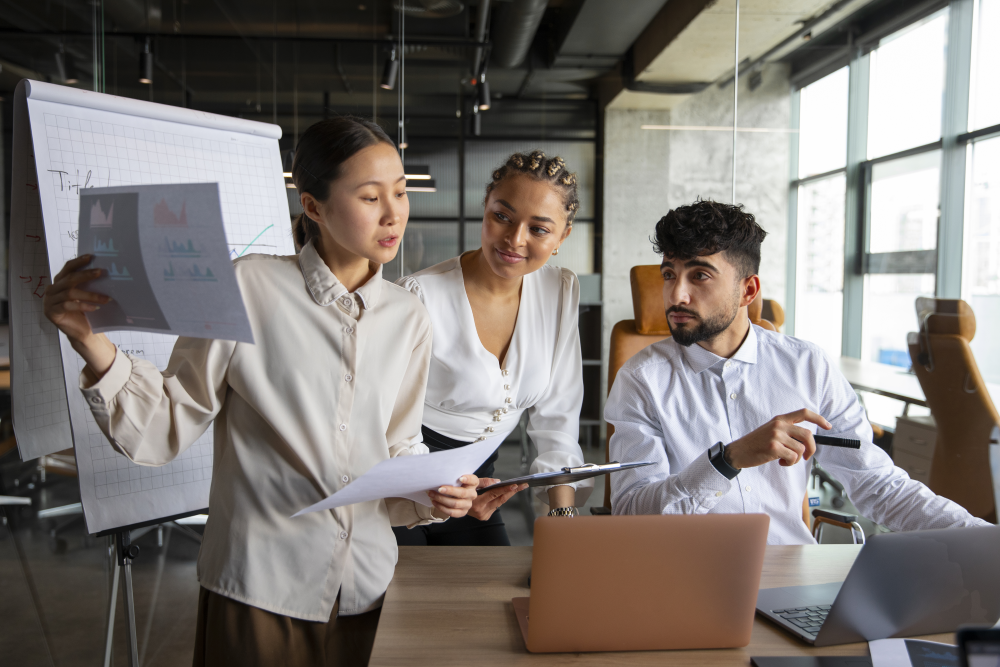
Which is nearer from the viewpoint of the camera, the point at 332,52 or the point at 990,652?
the point at 990,652

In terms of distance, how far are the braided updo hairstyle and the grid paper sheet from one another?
0.71 metres

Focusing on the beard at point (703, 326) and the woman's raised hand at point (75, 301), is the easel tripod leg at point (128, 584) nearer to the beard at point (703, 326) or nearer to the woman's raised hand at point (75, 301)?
the woman's raised hand at point (75, 301)

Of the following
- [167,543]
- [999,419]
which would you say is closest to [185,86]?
[167,543]

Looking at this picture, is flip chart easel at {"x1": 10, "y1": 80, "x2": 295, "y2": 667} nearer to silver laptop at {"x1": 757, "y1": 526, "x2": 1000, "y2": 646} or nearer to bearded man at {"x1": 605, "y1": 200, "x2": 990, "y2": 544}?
bearded man at {"x1": 605, "y1": 200, "x2": 990, "y2": 544}

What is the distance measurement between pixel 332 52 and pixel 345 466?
2.99m

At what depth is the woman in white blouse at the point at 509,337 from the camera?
1675mm

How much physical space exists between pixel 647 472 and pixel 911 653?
26.2 inches

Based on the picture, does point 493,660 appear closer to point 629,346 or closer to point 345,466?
point 345,466

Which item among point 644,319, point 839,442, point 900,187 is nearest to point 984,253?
point 900,187

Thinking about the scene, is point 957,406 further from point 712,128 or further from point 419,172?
point 419,172

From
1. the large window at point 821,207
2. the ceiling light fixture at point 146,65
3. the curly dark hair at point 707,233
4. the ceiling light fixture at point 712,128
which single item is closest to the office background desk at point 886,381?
the large window at point 821,207

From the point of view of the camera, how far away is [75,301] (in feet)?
2.92

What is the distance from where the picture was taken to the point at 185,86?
3502 mm

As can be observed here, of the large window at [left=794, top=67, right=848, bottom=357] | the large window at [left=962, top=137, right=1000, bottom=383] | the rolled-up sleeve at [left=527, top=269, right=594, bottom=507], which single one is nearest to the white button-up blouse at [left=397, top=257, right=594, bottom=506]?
the rolled-up sleeve at [left=527, top=269, right=594, bottom=507]
